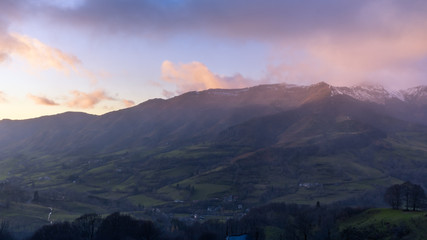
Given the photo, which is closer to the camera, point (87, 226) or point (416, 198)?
point (416, 198)

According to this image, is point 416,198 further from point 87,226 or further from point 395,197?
point 87,226


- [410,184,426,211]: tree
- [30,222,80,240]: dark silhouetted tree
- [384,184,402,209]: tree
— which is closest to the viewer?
[410,184,426,211]: tree

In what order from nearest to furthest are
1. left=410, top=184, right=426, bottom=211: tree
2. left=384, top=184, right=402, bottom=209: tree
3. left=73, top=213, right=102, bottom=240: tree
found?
left=410, top=184, right=426, bottom=211: tree < left=384, top=184, right=402, bottom=209: tree < left=73, top=213, right=102, bottom=240: tree

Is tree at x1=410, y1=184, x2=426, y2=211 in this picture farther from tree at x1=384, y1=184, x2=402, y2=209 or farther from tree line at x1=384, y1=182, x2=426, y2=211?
tree at x1=384, y1=184, x2=402, y2=209

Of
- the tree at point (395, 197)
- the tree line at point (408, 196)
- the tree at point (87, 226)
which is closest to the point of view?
the tree line at point (408, 196)

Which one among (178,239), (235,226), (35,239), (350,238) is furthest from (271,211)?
(35,239)

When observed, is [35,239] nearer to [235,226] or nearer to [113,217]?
[113,217]

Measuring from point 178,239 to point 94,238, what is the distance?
2526 centimetres

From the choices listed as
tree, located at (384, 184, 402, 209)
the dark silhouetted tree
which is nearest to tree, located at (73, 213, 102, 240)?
the dark silhouetted tree

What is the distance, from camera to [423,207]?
122 m

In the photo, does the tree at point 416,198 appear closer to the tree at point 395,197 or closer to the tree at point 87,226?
the tree at point 395,197

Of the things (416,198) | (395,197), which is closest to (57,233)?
(395,197)

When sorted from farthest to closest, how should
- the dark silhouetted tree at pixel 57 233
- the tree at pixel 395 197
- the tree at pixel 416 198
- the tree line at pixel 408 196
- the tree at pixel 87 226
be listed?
the tree at pixel 87 226, the dark silhouetted tree at pixel 57 233, the tree at pixel 395 197, the tree line at pixel 408 196, the tree at pixel 416 198

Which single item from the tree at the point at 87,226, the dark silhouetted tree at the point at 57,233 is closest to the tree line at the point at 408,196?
the tree at the point at 87,226
